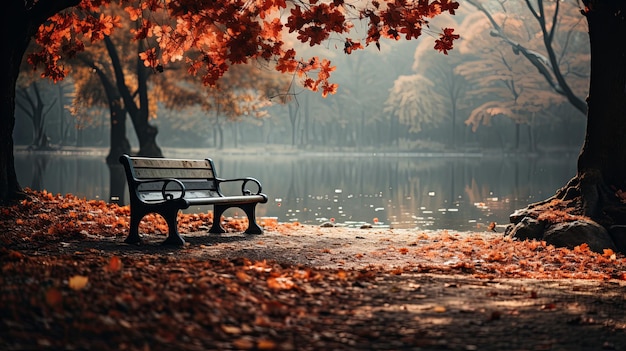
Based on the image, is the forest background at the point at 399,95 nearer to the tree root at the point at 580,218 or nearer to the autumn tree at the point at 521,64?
the autumn tree at the point at 521,64

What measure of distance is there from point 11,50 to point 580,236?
9.31 metres

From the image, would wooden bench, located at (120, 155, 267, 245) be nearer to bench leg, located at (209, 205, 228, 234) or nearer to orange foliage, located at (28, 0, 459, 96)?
bench leg, located at (209, 205, 228, 234)

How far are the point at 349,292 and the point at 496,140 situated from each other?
65573mm

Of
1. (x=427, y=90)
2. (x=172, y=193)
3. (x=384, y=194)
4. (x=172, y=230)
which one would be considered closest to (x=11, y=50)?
(x=172, y=193)

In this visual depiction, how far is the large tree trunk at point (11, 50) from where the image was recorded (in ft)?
36.9

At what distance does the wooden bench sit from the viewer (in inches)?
397

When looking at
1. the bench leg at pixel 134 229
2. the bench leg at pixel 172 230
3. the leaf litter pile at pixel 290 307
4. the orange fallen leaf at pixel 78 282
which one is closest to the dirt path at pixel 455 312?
the leaf litter pile at pixel 290 307

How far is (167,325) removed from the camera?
15.0 ft

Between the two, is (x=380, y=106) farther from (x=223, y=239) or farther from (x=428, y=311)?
(x=428, y=311)

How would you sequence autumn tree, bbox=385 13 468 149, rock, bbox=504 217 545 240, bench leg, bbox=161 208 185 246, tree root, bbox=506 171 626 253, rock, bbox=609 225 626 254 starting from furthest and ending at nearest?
autumn tree, bbox=385 13 468 149
rock, bbox=504 217 545 240
rock, bbox=609 225 626 254
tree root, bbox=506 171 626 253
bench leg, bbox=161 208 185 246

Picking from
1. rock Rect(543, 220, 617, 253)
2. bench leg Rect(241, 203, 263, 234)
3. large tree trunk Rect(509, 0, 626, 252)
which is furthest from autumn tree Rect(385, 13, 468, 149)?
bench leg Rect(241, 203, 263, 234)

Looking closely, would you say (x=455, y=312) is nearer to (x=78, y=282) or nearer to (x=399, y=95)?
(x=78, y=282)

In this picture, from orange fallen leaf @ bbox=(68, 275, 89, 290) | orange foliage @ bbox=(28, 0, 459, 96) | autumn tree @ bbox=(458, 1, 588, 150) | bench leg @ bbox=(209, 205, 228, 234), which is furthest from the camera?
autumn tree @ bbox=(458, 1, 588, 150)

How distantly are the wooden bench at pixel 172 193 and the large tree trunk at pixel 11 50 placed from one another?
288 centimetres
